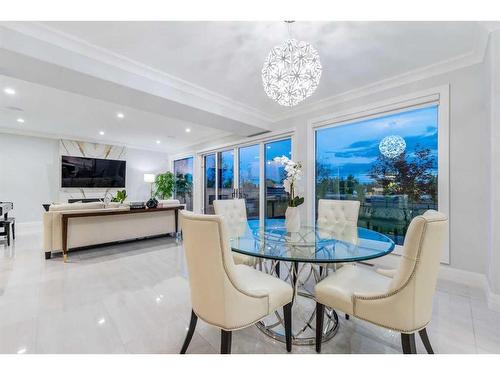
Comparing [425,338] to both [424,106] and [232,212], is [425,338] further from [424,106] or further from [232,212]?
[424,106]

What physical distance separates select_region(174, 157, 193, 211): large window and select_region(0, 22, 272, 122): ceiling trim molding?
427 cm

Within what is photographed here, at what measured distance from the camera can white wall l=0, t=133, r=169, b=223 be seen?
5.77 metres

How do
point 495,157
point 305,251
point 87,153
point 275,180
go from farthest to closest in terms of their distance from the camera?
point 87,153 → point 275,180 → point 495,157 → point 305,251

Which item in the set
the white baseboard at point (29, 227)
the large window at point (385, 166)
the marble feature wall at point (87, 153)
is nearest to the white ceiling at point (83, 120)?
the marble feature wall at point (87, 153)

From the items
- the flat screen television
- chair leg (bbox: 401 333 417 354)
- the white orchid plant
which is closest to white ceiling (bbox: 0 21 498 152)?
the white orchid plant

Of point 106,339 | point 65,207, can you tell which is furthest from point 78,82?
point 106,339

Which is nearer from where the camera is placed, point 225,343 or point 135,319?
point 225,343

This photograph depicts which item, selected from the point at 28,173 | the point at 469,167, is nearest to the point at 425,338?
the point at 469,167

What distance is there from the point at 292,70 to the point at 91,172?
23.9 feet

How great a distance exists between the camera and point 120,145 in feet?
24.7

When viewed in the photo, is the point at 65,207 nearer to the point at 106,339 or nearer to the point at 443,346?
the point at 106,339

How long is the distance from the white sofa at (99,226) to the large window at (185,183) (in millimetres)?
2706

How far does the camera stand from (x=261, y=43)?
7.56 ft

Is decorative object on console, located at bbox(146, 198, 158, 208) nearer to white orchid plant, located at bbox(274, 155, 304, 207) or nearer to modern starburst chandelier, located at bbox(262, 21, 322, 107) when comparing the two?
white orchid plant, located at bbox(274, 155, 304, 207)
